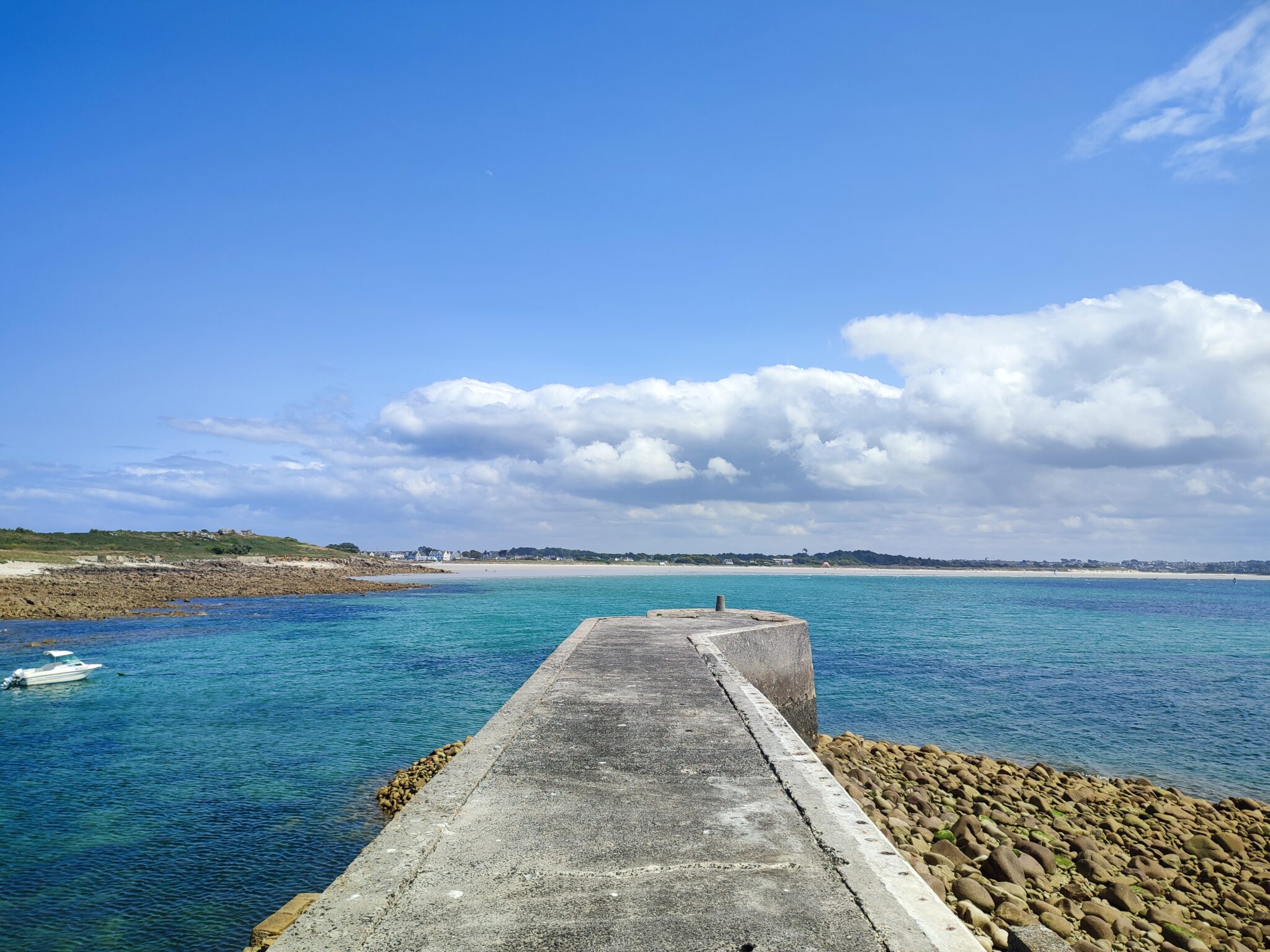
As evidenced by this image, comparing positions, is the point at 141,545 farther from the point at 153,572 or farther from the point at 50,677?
the point at 50,677

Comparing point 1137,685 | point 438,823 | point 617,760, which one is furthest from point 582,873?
point 1137,685

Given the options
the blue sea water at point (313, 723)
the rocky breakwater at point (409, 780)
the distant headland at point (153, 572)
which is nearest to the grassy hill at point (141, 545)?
the distant headland at point (153, 572)

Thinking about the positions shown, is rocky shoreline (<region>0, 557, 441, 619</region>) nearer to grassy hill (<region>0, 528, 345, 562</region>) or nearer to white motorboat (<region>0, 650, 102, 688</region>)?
grassy hill (<region>0, 528, 345, 562</region>)

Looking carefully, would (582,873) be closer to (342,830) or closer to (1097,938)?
(1097,938)

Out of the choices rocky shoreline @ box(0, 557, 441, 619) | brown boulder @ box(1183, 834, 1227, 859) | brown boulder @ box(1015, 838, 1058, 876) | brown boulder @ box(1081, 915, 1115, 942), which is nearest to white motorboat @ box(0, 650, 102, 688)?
rocky shoreline @ box(0, 557, 441, 619)

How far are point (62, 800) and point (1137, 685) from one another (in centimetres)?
2565

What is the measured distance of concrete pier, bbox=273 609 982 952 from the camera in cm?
348

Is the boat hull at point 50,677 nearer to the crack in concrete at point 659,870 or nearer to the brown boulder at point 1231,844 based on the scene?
the crack in concrete at point 659,870

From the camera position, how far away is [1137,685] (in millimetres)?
22141

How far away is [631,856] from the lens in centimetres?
434

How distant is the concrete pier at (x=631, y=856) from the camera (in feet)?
11.4

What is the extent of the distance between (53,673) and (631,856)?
2046cm

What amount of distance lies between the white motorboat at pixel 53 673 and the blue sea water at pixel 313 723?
1.15 ft

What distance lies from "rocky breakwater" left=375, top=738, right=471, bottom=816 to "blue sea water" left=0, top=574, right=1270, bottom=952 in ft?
0.84
